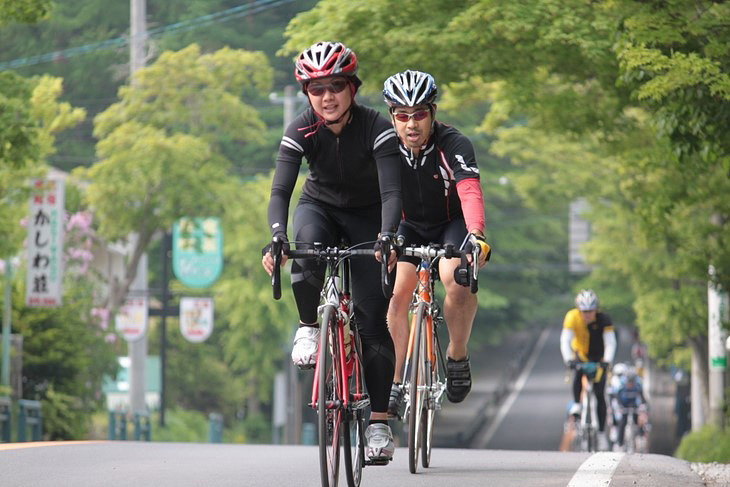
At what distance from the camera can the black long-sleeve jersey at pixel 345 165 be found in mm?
7637

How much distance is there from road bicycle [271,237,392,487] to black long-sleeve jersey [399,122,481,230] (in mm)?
1310

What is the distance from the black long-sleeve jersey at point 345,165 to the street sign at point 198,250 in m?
28.4

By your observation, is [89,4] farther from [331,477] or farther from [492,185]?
[331,477]

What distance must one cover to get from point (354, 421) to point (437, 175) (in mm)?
2027

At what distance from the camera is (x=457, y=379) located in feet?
32.2

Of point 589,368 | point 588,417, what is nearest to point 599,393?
point 588,417

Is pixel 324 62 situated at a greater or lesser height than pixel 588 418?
greater

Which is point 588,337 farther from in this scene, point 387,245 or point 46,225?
point 46,225

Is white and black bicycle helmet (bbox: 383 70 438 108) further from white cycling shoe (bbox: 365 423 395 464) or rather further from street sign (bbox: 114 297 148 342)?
street sign (bbox: 114 297 148 342)

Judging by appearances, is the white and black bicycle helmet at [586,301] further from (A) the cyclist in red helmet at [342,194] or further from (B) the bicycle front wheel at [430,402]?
(A) the cyclist in red helmet at [342,194]

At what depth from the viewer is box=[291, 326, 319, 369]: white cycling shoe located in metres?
7.55

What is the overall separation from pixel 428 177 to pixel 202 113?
93.2ft

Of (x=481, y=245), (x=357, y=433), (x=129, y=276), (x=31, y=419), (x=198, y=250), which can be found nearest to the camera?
(x=357, y=433)

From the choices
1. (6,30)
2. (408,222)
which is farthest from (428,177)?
(6,30)
